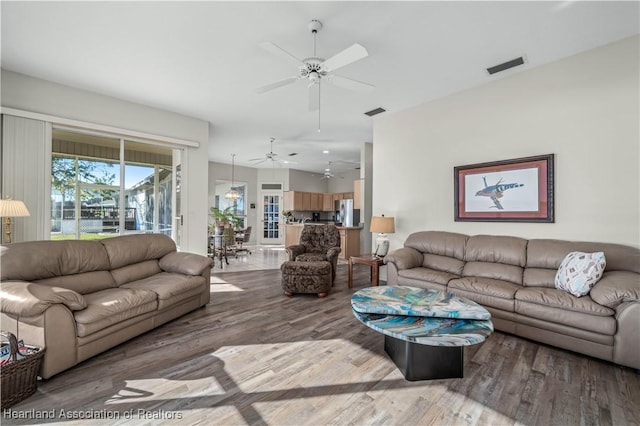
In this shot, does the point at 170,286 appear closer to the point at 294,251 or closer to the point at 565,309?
the point at 294,251

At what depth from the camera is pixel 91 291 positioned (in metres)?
2.73

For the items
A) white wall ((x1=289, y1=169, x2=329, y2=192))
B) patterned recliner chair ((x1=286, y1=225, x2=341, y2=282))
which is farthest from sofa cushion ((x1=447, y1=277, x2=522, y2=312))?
white wall ((x1=289, y1=169, x2=329, y2=192))

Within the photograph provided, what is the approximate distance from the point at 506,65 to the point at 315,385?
4012 millimetres

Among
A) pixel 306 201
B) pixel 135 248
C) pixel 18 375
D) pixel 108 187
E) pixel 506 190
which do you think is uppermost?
pixel 306 201

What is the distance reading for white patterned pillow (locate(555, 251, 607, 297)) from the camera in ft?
8.00

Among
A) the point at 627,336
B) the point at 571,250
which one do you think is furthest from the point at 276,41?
the point at 627,336

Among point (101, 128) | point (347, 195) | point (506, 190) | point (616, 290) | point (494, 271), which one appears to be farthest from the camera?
point (347, 195)

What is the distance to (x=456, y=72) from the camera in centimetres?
350

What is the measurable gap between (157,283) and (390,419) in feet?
8.61

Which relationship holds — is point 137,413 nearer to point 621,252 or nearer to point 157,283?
point 157,283

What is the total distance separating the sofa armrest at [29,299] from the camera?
6.33ft

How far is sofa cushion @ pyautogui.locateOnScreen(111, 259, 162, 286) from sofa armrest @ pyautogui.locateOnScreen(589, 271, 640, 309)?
14.9 ft

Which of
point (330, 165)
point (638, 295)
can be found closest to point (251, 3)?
point (638, 295)

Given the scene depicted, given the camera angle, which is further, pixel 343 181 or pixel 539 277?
pixel 343 181
